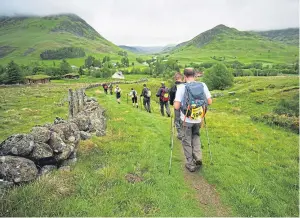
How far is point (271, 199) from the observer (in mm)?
8289

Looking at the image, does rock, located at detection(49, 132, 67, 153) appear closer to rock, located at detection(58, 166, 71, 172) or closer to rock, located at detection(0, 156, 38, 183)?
rock, located at detection(58, 166, 71, 172)

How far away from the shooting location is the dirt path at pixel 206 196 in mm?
7598

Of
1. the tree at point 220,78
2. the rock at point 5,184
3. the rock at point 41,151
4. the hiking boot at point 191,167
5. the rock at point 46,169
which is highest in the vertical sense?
the rock at point 41,151

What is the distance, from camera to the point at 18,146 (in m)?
8.12

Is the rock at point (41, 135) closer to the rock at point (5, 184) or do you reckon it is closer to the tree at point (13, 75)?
the rock at point (5, 184)

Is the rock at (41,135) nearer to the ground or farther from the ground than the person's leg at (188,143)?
farther from the ground

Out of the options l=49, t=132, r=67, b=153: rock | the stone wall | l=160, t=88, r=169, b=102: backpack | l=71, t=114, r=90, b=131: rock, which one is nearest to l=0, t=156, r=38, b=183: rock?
the stone wall

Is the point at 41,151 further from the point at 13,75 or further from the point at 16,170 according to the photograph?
the point at 13,75

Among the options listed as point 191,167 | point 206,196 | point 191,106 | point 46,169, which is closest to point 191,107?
point 191,106

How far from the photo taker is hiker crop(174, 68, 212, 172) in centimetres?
895

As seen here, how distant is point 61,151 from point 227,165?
7188 millimetres

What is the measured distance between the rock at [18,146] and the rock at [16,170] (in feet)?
0.94

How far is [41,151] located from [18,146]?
81 centimetres

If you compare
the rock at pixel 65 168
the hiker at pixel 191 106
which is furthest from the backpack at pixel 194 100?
the rock at pixel 65 168
